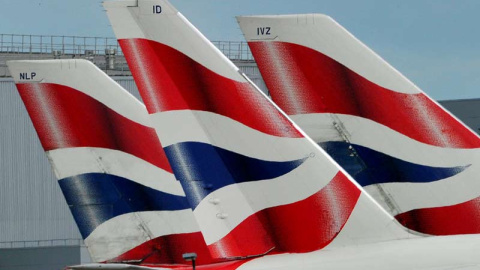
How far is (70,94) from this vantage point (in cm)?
2139

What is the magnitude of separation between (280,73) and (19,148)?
32.5m

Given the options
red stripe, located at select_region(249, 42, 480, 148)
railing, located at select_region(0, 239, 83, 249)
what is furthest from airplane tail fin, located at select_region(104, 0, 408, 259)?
railing, located at select_region(0, 239, 83, 249)

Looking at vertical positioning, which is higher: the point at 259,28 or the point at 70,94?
the point at 70,94

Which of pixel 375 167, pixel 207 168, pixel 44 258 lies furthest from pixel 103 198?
pixel 44 258

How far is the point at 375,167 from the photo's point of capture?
1549 centimetres

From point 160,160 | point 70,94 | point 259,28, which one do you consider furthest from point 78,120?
point 259,28

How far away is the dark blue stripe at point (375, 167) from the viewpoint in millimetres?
15086

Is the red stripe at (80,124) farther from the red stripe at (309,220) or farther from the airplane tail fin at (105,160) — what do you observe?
the red stripe at (309,220)

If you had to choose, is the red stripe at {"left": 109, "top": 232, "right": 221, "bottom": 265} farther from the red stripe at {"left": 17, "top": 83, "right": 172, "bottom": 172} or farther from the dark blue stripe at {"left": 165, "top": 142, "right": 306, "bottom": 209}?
the dark blue stripe at {"left": 165, "top": 142, "right": 306, "bottom": 209}

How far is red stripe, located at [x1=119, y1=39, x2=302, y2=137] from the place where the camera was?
42.7 feet

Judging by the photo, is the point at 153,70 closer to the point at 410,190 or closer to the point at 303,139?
the point at 303,139

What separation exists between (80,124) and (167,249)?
3065 millimetres

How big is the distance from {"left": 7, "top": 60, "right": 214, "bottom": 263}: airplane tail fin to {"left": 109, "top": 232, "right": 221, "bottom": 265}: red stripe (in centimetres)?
2

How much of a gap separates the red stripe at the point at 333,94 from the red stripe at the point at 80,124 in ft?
19.6
